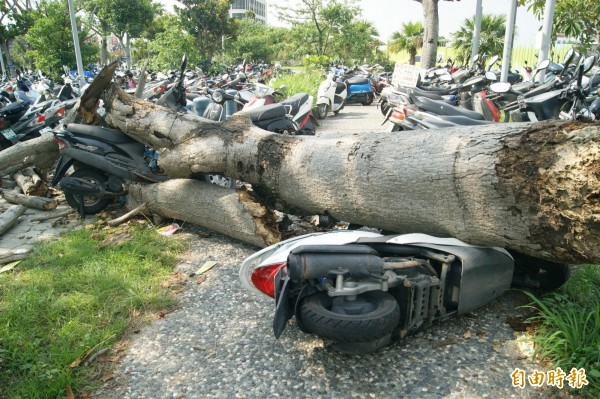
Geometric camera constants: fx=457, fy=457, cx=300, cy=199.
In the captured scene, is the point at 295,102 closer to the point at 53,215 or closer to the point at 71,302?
the point at 53,215

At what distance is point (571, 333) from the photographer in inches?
96.4

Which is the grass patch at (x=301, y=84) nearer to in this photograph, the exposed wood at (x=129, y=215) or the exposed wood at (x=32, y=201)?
the exposed wood at (x=32, y=201)

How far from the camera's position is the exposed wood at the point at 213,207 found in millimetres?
4023

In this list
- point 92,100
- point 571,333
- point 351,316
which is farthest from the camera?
point 92,100

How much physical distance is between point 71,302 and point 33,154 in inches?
136

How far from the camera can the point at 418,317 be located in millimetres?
2496

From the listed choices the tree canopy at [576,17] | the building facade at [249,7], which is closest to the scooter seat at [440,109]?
the tree canopy at [576,17]

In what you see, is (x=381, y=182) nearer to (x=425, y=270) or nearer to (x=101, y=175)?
(x=425, y=270)

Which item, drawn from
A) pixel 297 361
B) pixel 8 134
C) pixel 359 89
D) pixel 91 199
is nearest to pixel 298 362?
pixel 297 361

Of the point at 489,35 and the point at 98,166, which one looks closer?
the point at 98,166

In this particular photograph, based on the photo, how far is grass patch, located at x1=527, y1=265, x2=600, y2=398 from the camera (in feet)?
7.50

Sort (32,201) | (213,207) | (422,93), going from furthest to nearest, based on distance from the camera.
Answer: (422,93) → (32,201) → (213,207)

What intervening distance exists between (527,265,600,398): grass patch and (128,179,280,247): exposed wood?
2123 mm

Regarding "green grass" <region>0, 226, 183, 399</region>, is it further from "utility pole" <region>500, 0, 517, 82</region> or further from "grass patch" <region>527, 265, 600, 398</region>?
"utility pole" <region>500, 0, 517, 82</region>
